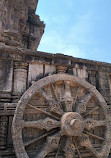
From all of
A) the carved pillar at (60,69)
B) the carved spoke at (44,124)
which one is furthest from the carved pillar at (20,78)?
the carved pillar at (60,69)

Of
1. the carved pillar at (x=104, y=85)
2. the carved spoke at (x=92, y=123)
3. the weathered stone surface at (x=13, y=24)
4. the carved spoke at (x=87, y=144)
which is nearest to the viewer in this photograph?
the carved spoke at (x=87, y=144)

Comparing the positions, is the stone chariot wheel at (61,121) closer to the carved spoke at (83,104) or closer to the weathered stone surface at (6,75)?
the carved spoke at (83,104)

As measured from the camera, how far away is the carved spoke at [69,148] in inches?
137

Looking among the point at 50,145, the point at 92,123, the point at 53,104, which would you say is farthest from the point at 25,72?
the point at 92,123

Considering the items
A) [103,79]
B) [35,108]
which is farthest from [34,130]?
[103,79]

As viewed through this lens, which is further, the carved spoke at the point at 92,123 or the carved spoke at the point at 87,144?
the carved spoke at the point at 92,123

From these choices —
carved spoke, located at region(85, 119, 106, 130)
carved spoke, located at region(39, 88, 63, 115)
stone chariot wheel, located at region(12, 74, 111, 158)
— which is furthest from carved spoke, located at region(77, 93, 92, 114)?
carved spoke, located at region(39, 88, 63, 115)

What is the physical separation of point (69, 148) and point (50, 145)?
1.75 feet

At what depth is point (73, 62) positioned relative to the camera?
4570mm

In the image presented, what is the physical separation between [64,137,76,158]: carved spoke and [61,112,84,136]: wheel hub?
0.24 m

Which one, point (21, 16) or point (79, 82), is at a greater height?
point (21, 16)

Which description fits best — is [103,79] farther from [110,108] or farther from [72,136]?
[72,136]

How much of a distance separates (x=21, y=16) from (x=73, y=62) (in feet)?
14.1

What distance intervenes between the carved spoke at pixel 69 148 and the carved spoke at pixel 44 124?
527 millimetres
